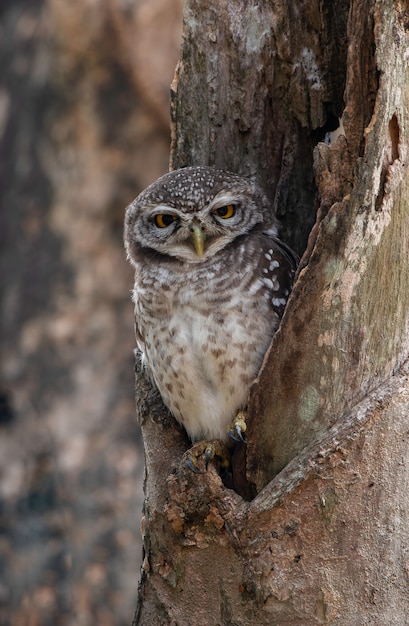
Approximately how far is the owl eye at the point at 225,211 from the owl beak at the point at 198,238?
0.10 meters

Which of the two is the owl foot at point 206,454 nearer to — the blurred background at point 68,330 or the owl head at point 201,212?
the owl head at point 201,212

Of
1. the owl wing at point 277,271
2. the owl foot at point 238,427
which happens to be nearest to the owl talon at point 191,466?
the owl foot at point 238,427

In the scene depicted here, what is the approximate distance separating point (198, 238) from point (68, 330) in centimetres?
356

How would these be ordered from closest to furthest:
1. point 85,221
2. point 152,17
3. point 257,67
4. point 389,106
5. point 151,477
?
point 389,106 < point 151,477 < point 257,67 < point 152,17 < point 85,221

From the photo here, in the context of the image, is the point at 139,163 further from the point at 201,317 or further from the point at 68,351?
the point at 201,317

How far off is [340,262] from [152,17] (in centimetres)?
417

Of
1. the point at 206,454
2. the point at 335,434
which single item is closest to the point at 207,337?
the point at 206,454

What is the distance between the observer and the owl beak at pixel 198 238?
312cm

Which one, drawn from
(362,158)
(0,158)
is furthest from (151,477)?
(0,158)

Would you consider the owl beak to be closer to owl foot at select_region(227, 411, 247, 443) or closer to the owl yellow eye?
the owl yellow eye

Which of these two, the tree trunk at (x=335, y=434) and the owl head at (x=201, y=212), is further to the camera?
the owl head at (x=201, y=212)

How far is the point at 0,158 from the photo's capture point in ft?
22.0

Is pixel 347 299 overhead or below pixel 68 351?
overhead

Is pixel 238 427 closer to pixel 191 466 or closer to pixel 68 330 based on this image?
pixel 191 466
